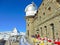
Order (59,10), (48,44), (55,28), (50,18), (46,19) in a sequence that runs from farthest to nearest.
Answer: (46,19) < (50,18) < (55,28) < (59,10) < (48,44)

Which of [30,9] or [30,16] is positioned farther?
[30,9]

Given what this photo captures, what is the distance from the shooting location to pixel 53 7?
22.0 meters

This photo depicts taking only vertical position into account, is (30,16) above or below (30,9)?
below

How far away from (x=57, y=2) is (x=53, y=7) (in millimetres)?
1316

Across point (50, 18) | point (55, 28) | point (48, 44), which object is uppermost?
point (50, 18)

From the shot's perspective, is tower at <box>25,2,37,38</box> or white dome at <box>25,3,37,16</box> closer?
tower at <box>25,2,37,38</box>

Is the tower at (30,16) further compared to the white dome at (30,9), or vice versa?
the white dome at (30,9)

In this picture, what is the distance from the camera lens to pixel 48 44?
1395 centimetres

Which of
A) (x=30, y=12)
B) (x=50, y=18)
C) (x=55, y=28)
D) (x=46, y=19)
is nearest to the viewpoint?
(x=55, y=28)

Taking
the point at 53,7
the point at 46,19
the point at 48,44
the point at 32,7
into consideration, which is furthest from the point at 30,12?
the point at 48,44

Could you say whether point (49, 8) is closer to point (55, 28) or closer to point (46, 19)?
point (46, 19)

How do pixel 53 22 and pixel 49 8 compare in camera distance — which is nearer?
pixel 53 22

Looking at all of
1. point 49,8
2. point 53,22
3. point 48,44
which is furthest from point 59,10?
point 48,44

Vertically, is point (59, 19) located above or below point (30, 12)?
below
